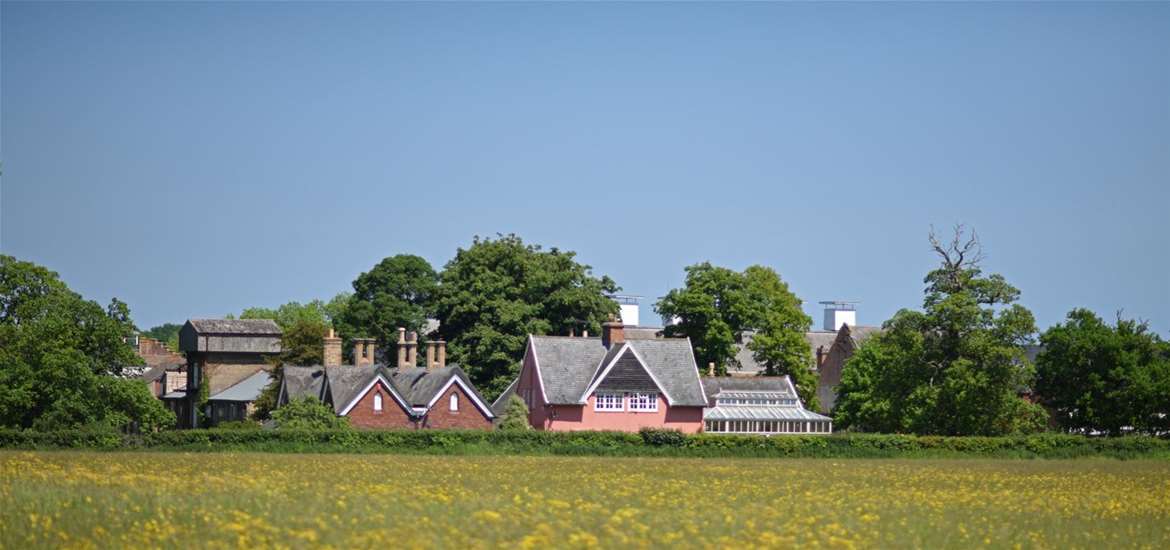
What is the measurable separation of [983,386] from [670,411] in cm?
2090

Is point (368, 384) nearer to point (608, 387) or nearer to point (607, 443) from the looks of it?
point (608, 387)

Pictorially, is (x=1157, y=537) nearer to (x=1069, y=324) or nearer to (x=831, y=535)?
(x=831, y=535)

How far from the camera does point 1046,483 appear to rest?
4841 centimetres

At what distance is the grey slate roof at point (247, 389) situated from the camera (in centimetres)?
10825

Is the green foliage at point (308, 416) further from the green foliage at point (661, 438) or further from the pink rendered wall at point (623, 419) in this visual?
the pink rendered wall at point (623, 419)

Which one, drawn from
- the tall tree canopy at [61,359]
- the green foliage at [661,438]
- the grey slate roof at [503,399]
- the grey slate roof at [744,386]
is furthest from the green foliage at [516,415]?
the tall tree canopy at [61,359]

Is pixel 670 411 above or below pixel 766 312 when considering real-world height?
below

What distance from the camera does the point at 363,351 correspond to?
322 feet

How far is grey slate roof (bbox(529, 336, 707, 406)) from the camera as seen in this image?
3674 inches

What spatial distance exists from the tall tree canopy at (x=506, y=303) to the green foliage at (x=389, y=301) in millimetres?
5305

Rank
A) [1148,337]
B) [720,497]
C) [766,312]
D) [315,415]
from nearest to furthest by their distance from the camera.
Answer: [720,497] → [315,415] → [1148,337] → [766,312]

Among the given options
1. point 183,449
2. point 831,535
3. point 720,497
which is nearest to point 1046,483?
point 720,497

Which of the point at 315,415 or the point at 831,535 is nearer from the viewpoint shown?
the point at 831,535

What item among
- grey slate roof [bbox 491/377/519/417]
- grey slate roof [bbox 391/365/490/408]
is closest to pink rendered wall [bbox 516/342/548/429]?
grey slate roof [bbox 491/377/519/417]
